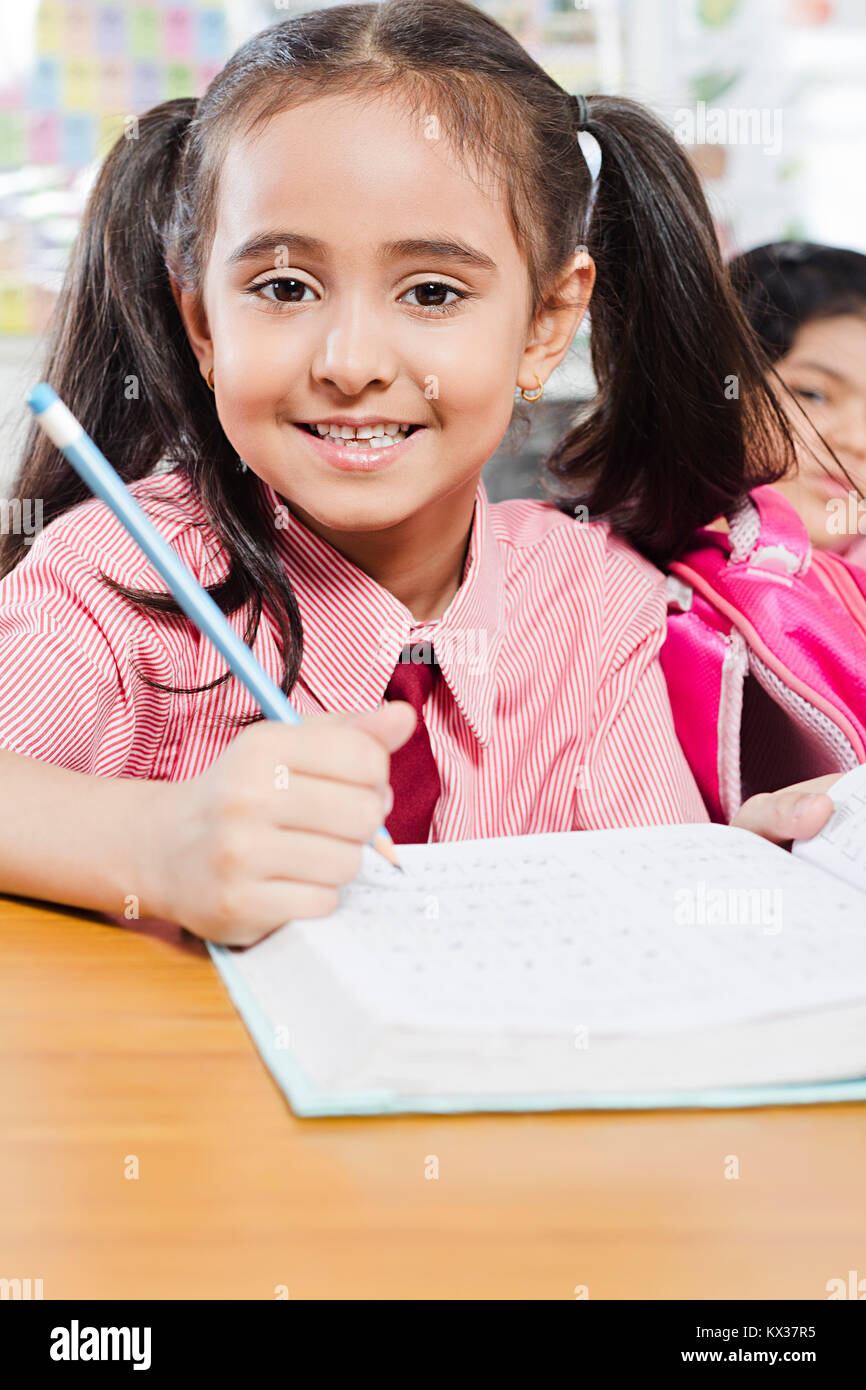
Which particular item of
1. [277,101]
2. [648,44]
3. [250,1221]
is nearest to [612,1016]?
[250,1221]

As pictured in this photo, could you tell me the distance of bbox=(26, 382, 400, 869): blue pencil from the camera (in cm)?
59

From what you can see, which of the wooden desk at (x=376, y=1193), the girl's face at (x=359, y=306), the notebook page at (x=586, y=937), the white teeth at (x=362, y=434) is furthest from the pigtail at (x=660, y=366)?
the wooden desk at (x=376, y=1193)

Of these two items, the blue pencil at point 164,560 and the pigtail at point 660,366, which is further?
the pigtail at point 660,366

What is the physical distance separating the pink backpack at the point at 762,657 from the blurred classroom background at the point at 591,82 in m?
1.44

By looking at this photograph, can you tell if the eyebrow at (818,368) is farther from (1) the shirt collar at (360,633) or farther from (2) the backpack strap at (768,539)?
(1) the shirt collar at (360,633)

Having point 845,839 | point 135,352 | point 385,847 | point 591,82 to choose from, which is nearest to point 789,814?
point 845,839

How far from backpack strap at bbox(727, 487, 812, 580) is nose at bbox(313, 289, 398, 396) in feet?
1.14

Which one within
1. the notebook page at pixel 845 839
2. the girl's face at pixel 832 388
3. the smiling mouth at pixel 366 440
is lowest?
the notebook page at pixel 845 839

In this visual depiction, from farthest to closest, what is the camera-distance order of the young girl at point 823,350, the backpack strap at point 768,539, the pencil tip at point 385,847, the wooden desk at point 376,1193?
the young girl at point 823,350 → the backpack strap at point 768,539 → the pencil tip at point 385,847 → the wooden desk at point 376,1193

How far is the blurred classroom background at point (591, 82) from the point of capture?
2.49 meters

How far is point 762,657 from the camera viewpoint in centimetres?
97

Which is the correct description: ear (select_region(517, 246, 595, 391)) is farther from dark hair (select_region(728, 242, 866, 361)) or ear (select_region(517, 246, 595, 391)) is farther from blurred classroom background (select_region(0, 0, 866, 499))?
blurred classroom background (select_region(0, 0, 866, 499))
